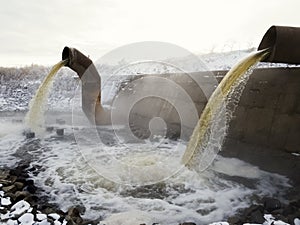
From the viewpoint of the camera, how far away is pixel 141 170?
5.02 metres

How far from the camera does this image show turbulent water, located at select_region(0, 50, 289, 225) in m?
3.60

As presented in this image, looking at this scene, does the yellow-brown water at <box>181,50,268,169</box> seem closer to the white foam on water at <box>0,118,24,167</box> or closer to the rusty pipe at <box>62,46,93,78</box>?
the white foam on water at <box>0,118,24,167</box>

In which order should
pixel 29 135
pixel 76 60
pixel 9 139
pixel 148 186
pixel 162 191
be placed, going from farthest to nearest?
pixel 76 60
pixel 29 135
pixel 9 139
pixel 148 186
pixel 162 191

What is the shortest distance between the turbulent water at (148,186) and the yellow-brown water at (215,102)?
26 cm

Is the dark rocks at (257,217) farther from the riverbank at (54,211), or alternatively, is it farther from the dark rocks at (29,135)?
the dark rocks at (29,135)

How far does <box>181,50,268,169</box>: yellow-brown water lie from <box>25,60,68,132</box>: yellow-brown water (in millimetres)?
4333

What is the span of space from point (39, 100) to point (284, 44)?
6.38 metres

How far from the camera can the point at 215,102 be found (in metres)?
5.09

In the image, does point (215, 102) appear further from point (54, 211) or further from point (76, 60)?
point (76, 60)

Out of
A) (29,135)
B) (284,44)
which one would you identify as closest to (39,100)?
(29,135)

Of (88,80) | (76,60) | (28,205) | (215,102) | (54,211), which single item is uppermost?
(76,60)

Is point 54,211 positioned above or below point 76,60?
below

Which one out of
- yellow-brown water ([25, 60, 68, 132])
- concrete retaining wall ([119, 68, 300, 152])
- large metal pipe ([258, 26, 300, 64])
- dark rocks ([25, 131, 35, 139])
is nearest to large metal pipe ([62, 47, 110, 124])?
yellow-brown water ([25, 60, 68, 132])

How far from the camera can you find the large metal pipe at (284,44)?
439 cm
